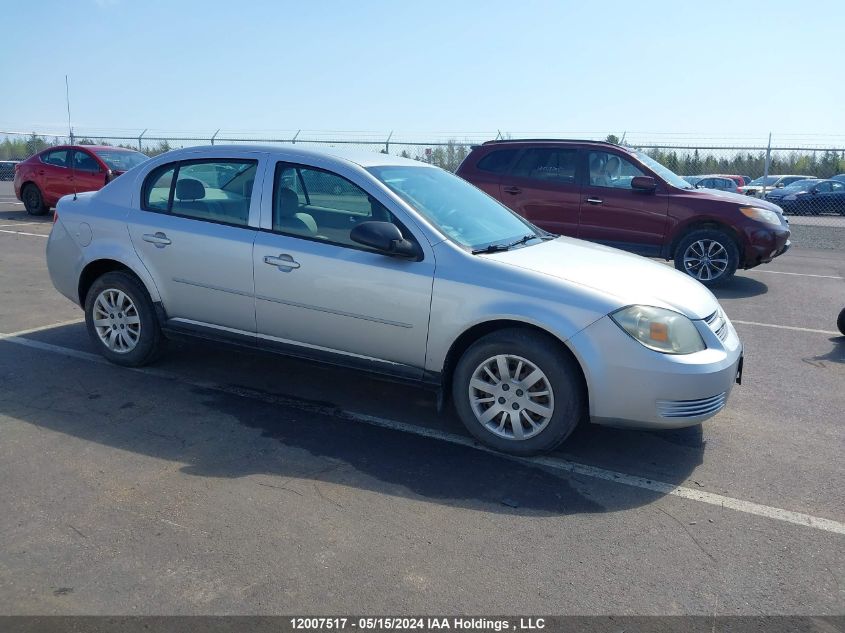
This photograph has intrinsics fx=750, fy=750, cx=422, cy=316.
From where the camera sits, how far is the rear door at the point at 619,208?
10.3 meters

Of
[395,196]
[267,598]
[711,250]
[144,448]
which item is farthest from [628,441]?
[711,250]

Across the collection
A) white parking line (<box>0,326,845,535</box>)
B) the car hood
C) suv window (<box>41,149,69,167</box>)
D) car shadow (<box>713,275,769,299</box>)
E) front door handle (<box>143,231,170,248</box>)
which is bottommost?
white parking line (<box>0,326,845,535</box>)

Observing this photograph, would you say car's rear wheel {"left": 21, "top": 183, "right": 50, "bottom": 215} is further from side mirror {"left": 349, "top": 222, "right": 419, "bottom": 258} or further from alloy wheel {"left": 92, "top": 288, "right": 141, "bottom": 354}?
side mirror {"left": 349, "top": 222, "right": 419, "bottom": 258}

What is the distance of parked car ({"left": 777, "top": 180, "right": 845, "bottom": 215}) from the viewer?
2339 centimetres

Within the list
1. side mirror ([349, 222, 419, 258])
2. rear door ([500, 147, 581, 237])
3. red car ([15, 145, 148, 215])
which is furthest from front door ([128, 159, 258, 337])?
red car ([15, 145, 148, 215])

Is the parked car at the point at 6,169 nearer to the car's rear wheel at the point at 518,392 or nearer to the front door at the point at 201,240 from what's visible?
the front door at the point at 201,240

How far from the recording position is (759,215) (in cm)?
1013

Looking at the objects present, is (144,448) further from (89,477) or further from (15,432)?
(15,432)

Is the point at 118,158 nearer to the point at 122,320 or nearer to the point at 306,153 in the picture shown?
the point at 122,320

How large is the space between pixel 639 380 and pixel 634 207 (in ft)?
22.1

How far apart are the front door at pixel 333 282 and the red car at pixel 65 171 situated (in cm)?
1166

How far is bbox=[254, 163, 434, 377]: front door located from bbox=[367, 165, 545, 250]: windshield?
0.26 meters

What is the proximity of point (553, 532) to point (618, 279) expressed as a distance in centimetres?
167

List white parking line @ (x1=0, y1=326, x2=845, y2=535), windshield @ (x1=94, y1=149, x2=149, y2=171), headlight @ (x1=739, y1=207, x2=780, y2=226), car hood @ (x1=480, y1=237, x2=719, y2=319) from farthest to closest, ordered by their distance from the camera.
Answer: windshield @ (x1=94, y1=149, x2=149, y2=171) < headlight @ (x1=739, y1=207, x2=780, y2=226) < car hood @ (x1=480, y1=237, x2=719, y2=319) < white parking line @ (x1=0, y1=326, x2=845, y2=535)
